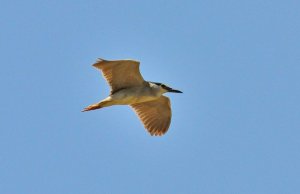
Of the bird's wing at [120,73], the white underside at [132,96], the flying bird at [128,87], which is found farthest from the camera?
the white underside at [132,96]

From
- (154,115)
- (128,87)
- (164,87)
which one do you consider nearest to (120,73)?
(128,87)

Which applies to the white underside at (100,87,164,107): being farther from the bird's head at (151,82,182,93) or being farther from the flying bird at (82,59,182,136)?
the bird's head at (151,82,182,93)

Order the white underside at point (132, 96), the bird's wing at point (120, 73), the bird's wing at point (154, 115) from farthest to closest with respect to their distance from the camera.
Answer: the bird's wing at point (154, 115), the white underside at point (132, 96), the bird's wing at point (120, 73)

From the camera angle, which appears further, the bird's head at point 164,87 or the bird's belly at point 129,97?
the bird's head at point 164,87

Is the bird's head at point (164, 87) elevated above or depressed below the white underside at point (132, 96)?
above

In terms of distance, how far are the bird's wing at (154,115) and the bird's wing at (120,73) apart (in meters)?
1.66

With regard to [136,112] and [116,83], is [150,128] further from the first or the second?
[116,83]

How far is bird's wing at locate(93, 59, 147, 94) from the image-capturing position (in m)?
A: 21.0

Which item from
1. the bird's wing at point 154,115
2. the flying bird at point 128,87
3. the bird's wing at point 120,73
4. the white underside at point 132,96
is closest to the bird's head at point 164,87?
the flying bird at point 128,87

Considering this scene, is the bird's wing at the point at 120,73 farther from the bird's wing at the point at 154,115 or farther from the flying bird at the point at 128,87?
the bird's wing at the point at 154,115

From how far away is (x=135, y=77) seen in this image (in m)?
21.8

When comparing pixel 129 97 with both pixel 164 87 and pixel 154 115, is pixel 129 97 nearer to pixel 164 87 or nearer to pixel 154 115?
pixel 164 87

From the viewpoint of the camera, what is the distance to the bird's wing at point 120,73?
68.9ft

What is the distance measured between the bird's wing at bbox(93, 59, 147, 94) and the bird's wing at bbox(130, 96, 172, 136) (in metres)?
1.66
